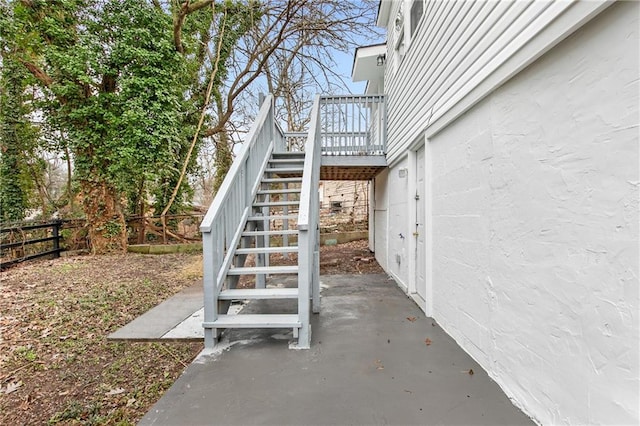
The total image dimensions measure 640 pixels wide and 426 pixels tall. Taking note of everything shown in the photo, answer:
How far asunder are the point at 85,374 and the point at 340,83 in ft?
30.4

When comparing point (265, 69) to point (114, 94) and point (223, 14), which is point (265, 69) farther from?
point (114, 94)

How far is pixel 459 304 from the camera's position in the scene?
2.92 meters

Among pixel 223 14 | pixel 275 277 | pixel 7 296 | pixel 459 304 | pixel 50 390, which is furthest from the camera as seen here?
pixel 223 14

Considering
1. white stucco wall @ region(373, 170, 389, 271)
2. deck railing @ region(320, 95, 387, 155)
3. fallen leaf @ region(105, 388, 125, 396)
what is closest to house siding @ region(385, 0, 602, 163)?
deck railing @ region(320, 95, 387, 155)

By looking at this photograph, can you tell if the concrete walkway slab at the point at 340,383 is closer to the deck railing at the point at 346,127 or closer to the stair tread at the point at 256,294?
the stair tread at the point at 256,294

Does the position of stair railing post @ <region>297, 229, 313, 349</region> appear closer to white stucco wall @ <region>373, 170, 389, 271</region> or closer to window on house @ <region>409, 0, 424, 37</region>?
window on house @ <region>409, 0, 424, 37</region>

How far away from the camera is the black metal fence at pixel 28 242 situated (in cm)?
691

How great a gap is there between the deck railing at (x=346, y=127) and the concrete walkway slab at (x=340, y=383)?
12.7 ft

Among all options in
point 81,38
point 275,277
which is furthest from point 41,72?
point 275,277

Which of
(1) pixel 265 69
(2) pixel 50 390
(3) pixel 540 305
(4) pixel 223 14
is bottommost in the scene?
(2) pixel 50 390

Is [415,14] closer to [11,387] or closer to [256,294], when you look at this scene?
[256,294]

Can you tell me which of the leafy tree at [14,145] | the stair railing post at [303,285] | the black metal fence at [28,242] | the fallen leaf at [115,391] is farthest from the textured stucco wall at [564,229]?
the leafy tree at [14,145]

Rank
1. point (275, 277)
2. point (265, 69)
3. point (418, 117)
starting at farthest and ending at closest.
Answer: point (265, 69), point (275, 277), point (418, 117)

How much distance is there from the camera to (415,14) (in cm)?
464
